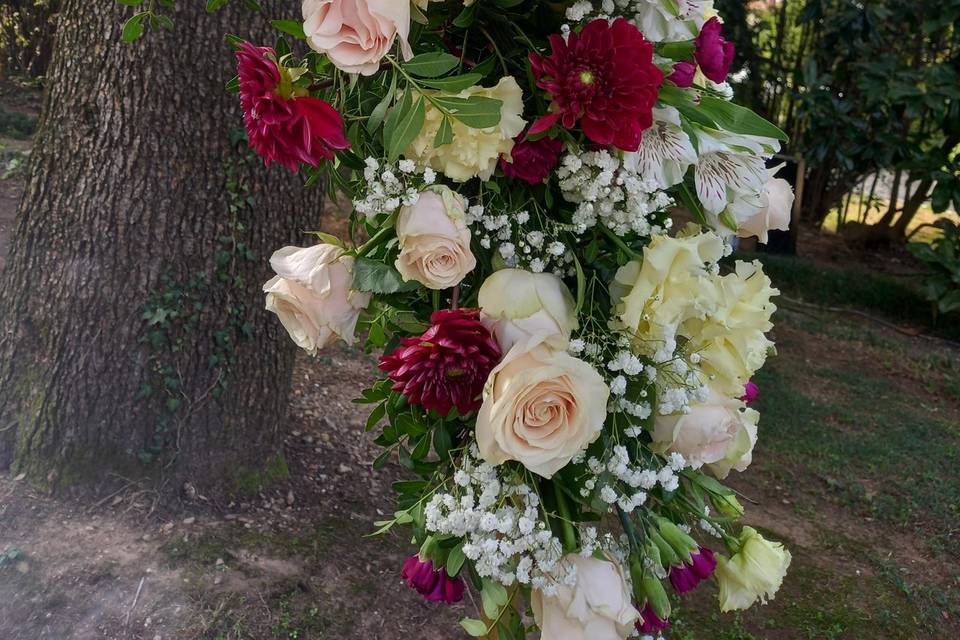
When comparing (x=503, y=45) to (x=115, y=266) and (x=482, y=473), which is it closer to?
(x=482, y=473)

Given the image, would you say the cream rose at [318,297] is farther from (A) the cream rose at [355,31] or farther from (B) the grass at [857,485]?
(B) the grass at [857,485]

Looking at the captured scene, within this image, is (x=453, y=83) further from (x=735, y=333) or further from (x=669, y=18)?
(x=735, y=333)

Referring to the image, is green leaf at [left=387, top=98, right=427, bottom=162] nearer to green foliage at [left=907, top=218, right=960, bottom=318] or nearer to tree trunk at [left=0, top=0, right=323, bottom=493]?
tree trunk at [left=0, top=0, right=323, bottom=493]

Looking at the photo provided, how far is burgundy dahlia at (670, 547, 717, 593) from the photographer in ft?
4.21

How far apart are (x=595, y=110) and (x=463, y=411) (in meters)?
0.43

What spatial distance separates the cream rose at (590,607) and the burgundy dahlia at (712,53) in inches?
28.3

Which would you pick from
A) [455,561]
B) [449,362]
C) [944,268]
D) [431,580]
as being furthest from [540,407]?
[944,268]

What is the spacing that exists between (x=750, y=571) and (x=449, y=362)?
627 mm

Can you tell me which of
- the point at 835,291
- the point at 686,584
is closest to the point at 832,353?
the point at 835,291

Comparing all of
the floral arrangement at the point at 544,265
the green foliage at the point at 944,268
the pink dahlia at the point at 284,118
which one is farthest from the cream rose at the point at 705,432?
the green foliage at the point at 944,268

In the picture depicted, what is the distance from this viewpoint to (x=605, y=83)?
1061 millimetres

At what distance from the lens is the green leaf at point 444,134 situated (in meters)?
1.09

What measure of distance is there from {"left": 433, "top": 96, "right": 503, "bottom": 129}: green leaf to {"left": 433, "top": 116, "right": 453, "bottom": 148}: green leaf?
0.05ft

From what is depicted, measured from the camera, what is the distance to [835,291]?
7.24 m
